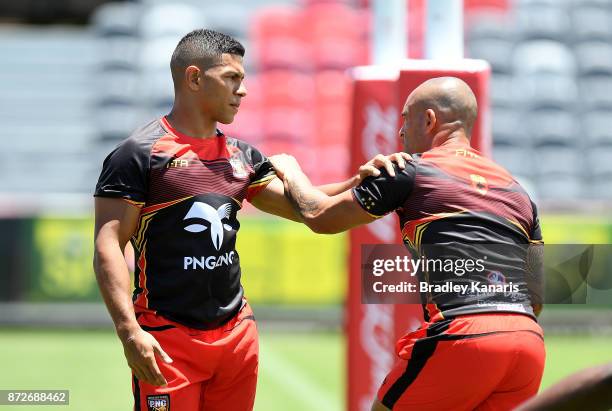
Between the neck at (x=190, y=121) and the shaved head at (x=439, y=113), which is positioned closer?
the shaved head at (x=439, y=113)

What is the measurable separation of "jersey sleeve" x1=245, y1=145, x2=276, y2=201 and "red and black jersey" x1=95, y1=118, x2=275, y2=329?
0.25 metres

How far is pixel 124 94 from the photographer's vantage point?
59.2ft

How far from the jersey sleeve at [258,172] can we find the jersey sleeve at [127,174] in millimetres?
538

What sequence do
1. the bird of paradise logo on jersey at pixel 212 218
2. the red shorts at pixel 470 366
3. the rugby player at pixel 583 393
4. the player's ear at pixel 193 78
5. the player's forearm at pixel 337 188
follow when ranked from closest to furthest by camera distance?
the rugby player at pixel 583 393 < the red shorts at pixel 470 366 < the bird of paradise logo on jersey at pixel 212 218 < the player's ear at pixel 193 78 < the player's forearm at pixel 337 188

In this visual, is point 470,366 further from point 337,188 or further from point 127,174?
point 127,174

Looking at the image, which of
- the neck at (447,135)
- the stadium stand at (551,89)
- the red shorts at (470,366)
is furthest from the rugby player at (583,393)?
the stadium stand at (551,89)

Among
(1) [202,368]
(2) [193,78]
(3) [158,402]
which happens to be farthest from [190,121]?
(3) [158,402]

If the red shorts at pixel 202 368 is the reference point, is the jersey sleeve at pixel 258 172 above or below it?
above

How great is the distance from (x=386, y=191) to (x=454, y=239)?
310 millimetres

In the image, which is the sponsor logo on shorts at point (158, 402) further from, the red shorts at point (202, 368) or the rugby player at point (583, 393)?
the rugby player at point (583, 393)

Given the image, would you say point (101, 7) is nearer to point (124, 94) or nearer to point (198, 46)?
point (124, 94)

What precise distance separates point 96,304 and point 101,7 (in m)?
9.28

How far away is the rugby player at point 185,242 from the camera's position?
4090 mm

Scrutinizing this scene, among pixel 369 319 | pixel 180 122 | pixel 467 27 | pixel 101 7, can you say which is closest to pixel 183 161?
pixel 180 122
